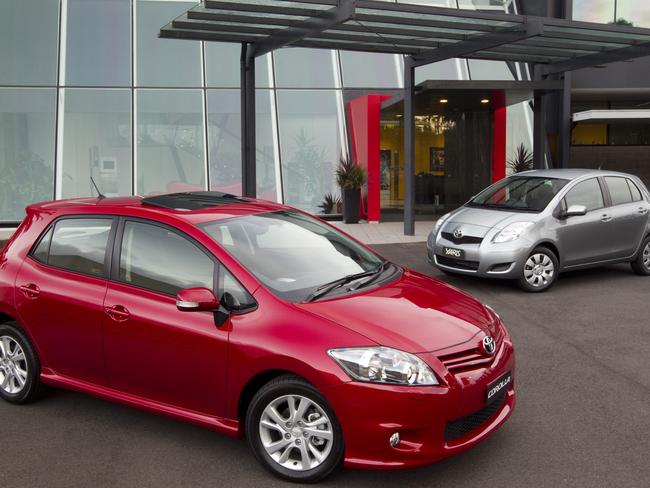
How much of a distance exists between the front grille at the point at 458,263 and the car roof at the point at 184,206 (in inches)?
168

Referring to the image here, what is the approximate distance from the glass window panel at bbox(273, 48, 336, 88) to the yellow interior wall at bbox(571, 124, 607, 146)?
10.2 meters

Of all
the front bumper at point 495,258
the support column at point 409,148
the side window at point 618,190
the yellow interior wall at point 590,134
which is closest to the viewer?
the front bumper at point 495,258

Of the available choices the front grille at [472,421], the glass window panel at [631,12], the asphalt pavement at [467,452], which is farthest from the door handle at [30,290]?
the glass window panel at [631,12]

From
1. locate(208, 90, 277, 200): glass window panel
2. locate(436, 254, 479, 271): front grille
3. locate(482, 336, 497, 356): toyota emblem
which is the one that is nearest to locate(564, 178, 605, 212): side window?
locate(436, 254, 479, 271): front grille

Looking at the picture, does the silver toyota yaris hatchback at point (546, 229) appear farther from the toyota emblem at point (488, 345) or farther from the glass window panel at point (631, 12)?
the glass window panel at point (631, 12)

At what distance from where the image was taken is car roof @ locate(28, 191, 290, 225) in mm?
4520

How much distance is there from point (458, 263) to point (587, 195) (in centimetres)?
210

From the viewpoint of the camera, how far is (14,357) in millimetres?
4938

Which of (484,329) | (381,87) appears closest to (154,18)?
(381,87)

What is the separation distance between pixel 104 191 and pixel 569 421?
52.3 feet

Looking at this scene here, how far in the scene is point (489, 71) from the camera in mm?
20984

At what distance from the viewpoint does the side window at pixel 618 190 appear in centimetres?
973

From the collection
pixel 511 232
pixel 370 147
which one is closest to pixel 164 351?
pixel 511 232

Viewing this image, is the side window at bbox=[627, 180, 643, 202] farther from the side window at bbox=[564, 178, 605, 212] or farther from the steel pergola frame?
the steel pergola frame
